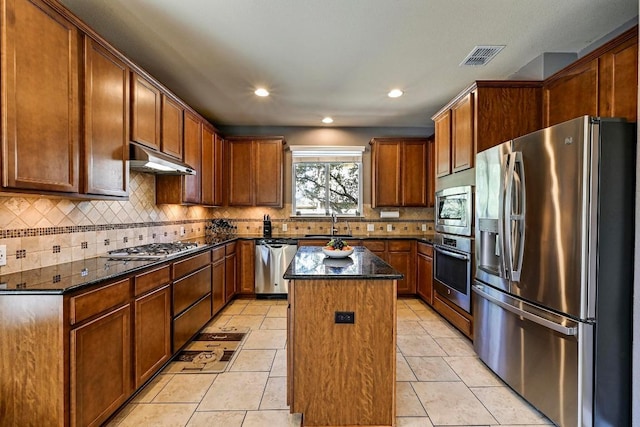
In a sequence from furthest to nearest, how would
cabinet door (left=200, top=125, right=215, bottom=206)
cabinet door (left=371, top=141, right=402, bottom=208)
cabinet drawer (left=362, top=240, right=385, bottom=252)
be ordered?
cabinet door (left=371, top=141, right=402, bottom=208) < cabinet drawer (left=362, top=240, right=385, bottom=252) < cabinet door (left=200, top=125, right=215, bottom=206)

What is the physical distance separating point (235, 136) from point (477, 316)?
405 centimetres

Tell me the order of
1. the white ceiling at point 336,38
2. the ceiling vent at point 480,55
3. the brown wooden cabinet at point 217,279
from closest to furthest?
the white ceiling at point 336,38 → the ceiling vent at point 480,55 → the brown wooden cabinet at point 217,279

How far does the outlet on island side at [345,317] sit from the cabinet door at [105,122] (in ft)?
5.84

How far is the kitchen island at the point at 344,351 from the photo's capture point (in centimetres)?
180

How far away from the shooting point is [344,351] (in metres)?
1.80

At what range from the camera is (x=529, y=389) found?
2.06m

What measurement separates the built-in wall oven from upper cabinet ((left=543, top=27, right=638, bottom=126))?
54.1 inches

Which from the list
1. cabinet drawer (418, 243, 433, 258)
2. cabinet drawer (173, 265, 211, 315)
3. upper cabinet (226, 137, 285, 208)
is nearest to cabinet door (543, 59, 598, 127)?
cabinet drawer (418, 243, 433, 258)

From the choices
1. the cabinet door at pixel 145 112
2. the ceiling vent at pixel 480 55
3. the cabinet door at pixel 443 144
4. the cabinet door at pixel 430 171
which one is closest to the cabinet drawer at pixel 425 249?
the cabinet door at pixel 430 171

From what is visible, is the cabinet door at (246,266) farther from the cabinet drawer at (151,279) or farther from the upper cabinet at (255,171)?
the cabinet drawer at (151,279)

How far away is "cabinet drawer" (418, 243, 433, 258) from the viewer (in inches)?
160

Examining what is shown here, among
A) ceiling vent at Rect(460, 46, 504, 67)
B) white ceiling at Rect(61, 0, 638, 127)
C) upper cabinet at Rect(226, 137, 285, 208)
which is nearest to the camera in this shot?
white ceiling at Rect(61, 0, 638, 127)

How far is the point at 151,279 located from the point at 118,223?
953 millimetres

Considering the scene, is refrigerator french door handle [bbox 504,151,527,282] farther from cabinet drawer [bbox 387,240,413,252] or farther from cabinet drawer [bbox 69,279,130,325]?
cabinet drawer [bbox 69,279,130,325]
